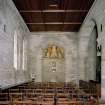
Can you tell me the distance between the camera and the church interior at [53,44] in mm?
13242

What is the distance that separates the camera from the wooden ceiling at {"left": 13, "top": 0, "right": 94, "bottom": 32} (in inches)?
558

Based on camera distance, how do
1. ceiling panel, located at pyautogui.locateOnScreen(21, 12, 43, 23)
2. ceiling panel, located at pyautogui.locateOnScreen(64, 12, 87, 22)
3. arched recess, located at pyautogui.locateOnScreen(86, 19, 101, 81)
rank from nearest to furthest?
1. ceiling panel, located at pyautogui.locateOnScreen(64, 12, 87, 22)
2. ceiling panel, located at pyautogui.locateOnScreen(21, 12, 43, 23)
3. arched recess, located at pyautogui.locateOnScreen(86, 19, 101, 81)

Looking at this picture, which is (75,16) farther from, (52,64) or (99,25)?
(52,64)

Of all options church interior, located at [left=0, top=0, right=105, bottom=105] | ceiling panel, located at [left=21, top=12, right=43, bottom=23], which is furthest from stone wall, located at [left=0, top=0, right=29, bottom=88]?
ceiling panel, located at [left=21, top=12, right=43, bottom=23]

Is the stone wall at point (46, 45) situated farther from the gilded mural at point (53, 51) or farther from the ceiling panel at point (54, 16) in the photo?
the ceiling panel at point (54, 16)

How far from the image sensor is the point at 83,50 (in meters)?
21.5

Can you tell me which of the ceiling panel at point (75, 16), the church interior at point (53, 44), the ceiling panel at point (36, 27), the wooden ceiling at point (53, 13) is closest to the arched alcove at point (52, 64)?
the church interior at point (53, 44)

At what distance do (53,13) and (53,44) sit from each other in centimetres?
746

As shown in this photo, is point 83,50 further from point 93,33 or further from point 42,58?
point 42,58

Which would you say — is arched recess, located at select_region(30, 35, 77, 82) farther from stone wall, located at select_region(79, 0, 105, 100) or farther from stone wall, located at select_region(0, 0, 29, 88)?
stone wall, located at select_region(0, 0, 29, 88)

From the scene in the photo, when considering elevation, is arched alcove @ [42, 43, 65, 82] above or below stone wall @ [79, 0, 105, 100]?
below

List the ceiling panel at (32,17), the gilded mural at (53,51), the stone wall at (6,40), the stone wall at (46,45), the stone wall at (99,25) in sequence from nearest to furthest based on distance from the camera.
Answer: the stone wall at (6,40) → the stone wall at (99,25) → the ceiling panel at (32,17) → the stone wall at (46,45) → the gilded mural at (53,51)

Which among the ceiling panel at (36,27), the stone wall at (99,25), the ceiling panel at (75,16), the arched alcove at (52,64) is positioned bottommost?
the arched alcove at (52,64)

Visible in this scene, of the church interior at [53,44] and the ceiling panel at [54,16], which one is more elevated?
the ceiling panel at [54,16]
